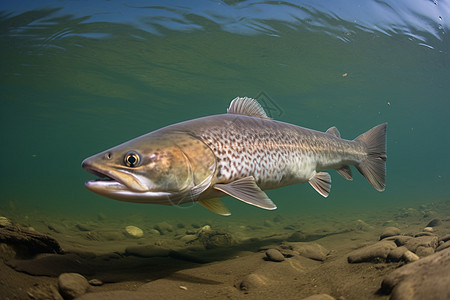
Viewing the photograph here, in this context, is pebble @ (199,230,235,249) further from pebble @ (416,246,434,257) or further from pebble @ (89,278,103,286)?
pebble @ (416,246,434,257)

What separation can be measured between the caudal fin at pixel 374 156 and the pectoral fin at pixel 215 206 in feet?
10.7

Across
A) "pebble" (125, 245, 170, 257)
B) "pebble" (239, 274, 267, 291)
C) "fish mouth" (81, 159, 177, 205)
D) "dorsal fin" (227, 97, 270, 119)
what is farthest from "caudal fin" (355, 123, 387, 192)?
"fish mouth" (81, 159, 177, 205)

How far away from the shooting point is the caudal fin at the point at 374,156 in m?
5.69

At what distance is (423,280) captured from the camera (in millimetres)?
1950

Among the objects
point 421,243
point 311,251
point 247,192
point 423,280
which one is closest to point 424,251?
point 421,243

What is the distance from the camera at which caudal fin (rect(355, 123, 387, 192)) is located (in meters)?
5.69

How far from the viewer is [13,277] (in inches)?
108

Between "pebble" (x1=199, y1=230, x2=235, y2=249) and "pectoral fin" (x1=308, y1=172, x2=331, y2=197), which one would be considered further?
"pebble" (x1=199, y1=230, x2=235, y2=249)

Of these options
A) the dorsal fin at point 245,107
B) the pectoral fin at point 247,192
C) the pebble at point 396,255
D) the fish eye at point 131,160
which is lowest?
the pebble at point 396,255

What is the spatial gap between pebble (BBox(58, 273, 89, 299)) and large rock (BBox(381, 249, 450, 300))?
2467 millimetres

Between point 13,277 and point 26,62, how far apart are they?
23041mm

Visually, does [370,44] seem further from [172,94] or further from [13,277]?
[13,277]

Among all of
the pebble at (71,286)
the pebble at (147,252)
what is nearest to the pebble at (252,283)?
the pebble at (71,286)

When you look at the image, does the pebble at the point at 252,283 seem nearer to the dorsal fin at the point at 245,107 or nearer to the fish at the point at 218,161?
the fish at the point at 218,161
